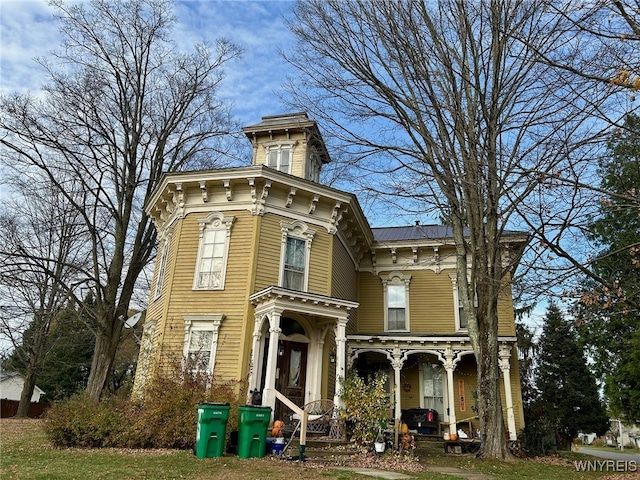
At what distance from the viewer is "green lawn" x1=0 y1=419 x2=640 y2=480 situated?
656 centimetres

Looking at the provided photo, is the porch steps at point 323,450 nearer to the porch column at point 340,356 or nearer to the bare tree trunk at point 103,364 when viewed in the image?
the porch column at point 340,356

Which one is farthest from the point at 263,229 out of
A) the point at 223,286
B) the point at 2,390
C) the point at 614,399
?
the point at 2,390

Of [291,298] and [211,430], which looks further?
[291,298]

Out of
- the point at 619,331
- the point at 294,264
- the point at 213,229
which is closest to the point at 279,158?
the point at 213,229

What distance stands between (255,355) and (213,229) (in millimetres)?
4296

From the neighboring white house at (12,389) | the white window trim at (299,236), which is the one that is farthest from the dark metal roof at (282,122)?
the neighboring white house at (12,389)

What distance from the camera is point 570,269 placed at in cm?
685

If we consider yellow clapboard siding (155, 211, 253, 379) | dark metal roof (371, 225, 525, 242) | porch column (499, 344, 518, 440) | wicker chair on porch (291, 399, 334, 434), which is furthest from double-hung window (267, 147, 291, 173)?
porch column (499, 344, 518, 440)

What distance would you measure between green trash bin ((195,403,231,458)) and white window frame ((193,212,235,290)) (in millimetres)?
5501

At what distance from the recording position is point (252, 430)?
875cm

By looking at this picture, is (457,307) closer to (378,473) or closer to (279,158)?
(279,158)

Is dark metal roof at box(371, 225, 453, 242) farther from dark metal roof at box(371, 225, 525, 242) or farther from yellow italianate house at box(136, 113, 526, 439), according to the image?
yellow italianate house at box(136, 113, 526, 439)

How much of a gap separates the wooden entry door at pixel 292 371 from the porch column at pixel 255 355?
3.02 ft

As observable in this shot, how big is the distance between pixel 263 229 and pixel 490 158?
7.65 metres
